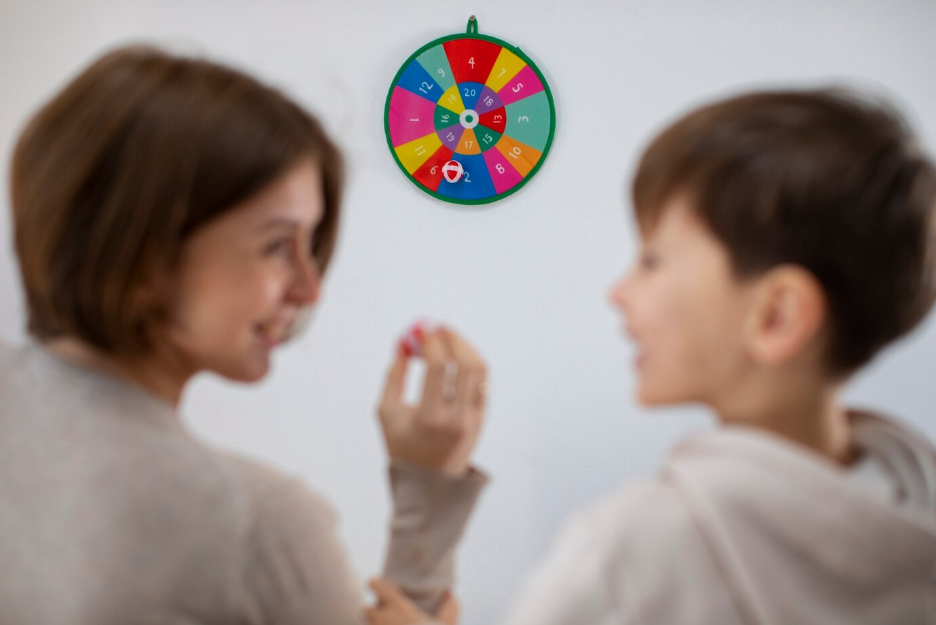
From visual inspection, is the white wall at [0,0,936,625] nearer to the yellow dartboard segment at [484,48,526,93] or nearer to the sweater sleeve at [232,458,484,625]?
the yellow dartboard segment at [484,48,526,93]

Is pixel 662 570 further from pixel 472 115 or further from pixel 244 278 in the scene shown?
pixel 472 115

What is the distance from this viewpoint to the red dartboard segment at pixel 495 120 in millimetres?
1022

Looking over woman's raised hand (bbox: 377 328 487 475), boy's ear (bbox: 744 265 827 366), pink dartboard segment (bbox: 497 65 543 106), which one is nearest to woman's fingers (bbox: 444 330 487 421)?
woman's raised hand (bbox: 377 328 487 475)

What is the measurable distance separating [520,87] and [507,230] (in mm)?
182

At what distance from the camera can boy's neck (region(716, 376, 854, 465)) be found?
670 mm

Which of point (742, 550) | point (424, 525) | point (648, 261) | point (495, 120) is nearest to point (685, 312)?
point (648, 261)

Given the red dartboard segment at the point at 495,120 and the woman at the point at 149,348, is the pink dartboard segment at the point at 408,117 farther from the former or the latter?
the woman at the point at 149,348

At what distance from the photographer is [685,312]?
677 millimetres

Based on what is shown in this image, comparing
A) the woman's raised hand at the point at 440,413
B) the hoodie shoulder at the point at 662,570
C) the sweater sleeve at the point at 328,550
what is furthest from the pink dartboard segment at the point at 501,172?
the hoodie shoulder at the point at 662,570

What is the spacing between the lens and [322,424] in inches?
40.3

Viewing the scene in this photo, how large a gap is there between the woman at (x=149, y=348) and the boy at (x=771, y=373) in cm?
23

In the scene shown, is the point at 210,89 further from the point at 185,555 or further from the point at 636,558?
the point at 636,558

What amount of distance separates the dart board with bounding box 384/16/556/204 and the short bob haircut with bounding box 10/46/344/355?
1.03ft

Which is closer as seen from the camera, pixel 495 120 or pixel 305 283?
pixel 305 283
